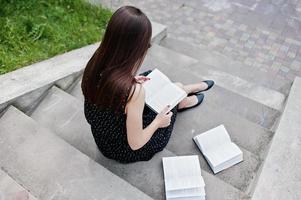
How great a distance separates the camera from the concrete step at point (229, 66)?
4.45 meters

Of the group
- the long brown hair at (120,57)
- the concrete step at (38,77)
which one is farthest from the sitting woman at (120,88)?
the concrete step at (38,77)

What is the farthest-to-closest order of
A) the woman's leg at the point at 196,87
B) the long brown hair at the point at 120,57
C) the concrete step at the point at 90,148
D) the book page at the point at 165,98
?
the woman's leg at the point at 196,87
the book page at the point at 165,98
the concrete step at the point at 90,148
the long brown hair at the point at 120,57

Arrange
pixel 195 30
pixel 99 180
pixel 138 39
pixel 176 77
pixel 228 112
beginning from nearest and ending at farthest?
1. pixel 138 39
2. pixel 99 180
3. pixel 228 112
4. pixel 176 77
5. pixel 195 30

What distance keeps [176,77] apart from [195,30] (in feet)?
5.39

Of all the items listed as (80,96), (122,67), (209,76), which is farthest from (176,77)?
(122,67)

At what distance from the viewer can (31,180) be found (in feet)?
8.01

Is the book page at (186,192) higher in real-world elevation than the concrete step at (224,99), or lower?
higher

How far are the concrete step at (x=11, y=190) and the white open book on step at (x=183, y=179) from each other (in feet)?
2.83

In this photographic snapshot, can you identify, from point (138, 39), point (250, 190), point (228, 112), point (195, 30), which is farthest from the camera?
point (195, 30)

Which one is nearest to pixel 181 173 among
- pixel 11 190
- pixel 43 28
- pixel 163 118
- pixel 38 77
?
pixel 163 118

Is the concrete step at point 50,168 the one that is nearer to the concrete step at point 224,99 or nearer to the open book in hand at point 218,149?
the open book in hand at point 218,149

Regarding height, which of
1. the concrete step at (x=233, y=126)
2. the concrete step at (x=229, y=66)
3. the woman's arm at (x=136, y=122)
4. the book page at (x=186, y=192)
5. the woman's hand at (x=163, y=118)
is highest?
the woman's arm at (x=136, y=122)

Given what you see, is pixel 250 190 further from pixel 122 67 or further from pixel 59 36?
pixel 59 36

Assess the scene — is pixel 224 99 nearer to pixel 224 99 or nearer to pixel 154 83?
pixel 224 99
